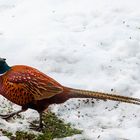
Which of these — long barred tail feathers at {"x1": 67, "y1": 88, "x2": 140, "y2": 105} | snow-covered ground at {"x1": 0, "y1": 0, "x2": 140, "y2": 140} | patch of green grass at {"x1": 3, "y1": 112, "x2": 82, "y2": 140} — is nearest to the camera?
long barred tail feathers at {"x1": 67, "y1": 88, "x2": 140, "y2": 105}

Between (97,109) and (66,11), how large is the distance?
169 inches

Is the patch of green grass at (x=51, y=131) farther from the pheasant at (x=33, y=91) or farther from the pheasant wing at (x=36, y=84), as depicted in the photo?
the pheasant wing at (x=36, y=84)

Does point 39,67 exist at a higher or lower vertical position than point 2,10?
lower

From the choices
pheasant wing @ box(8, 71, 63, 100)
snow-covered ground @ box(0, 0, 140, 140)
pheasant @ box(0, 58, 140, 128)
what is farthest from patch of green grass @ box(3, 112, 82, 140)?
pheasant wing @ box(8, 71, 63, 100)

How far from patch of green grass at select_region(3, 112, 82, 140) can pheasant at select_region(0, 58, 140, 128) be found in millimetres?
380

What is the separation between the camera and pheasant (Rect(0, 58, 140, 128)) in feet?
25.1

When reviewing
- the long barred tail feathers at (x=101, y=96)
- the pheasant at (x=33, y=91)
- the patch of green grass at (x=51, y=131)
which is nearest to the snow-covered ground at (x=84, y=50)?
the patch of green grass at (x=51, y=131)

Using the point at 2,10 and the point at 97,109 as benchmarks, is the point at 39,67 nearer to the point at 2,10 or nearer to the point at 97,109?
the point at 97,109

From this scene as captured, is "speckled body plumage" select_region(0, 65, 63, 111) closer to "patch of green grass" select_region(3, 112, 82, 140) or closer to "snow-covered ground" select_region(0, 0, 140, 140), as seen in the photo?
"patch of green grass" select_region(3, 112, 82, 140)

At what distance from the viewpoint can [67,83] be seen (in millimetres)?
9703

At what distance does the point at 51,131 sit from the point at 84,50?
313cm

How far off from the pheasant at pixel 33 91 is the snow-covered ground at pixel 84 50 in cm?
60

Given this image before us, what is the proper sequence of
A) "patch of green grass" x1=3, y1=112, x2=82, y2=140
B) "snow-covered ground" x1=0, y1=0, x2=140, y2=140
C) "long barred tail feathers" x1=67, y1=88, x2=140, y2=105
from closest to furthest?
"long barred tail feathers" x1=67, y1=88, x2=140, y2=105, "patch of green grass" x1=3, y1=112, x2=82, y2=140, "snow-covered ground" x1=0, y1=0, x2=140, y2=140

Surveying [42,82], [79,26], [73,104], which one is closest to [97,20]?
[79,26]
